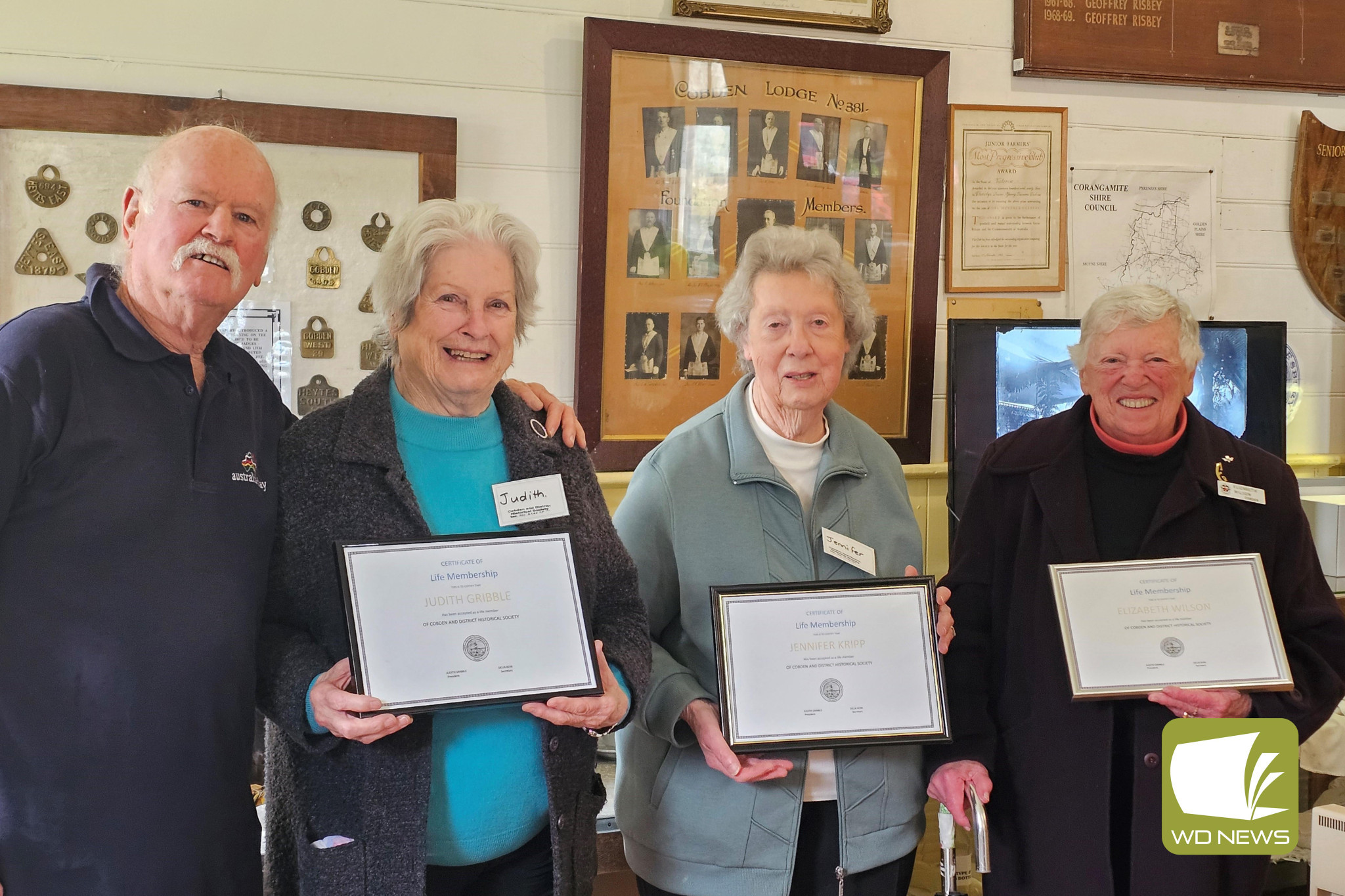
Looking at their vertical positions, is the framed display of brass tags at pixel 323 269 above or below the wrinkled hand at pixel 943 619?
above

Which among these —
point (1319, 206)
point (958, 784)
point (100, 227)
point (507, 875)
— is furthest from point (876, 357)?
point (100, 227)

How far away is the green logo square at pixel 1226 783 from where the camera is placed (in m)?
1.88

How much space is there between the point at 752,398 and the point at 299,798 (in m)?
1.04

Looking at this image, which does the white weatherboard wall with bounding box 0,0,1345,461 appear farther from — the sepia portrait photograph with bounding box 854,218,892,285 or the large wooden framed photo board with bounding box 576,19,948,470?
the sepia portrait photograph with bounding box 854,218,892,285

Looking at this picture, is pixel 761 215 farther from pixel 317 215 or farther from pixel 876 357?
pixel 317 215

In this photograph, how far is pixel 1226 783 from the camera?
1.89m

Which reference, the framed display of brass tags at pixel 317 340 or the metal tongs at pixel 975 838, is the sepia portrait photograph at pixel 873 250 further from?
the metal tongs at pixel 975 838

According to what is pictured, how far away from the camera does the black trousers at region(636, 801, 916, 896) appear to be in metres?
1.84

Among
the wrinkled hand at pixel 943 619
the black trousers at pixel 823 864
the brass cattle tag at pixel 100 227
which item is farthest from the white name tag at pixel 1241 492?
the brass cattle tag at pixel 100 227

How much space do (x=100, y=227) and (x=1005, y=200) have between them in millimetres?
2448

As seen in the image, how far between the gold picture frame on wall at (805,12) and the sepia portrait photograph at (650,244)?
0.54m

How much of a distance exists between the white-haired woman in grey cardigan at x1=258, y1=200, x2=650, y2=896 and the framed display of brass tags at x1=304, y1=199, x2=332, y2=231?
1.08 metres

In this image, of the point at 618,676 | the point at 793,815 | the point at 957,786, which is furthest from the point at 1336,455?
the point at 618,676

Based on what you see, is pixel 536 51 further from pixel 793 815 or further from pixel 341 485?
pixel 793 815
